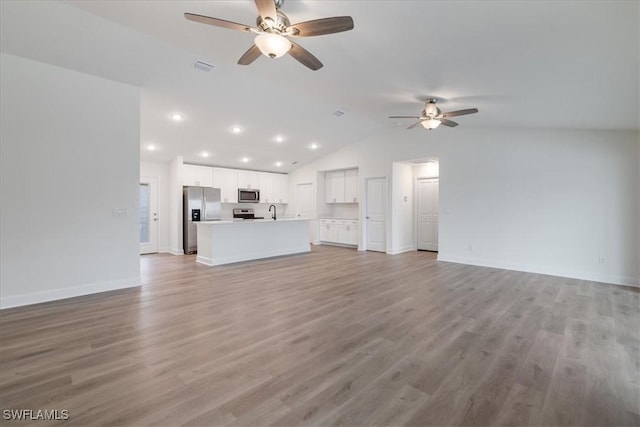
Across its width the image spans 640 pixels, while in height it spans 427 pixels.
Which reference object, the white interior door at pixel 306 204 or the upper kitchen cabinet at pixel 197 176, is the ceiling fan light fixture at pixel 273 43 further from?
the white interior door at pixel 306 204

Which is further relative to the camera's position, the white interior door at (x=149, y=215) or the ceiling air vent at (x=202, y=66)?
the white interior door at (x=149, y=215)

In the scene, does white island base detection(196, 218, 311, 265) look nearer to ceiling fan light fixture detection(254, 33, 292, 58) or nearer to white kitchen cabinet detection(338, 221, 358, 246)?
white kitchen cabinet detection(338, 221, 358, 246)

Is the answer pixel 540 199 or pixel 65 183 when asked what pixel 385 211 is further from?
pixel 65 183

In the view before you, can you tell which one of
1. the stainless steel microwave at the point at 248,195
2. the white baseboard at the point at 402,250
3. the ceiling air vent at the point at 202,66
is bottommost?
the white baseboard at the point at 402,250

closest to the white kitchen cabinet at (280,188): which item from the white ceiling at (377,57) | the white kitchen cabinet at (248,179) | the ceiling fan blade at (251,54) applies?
the white kitchen cabinet at (248,179)

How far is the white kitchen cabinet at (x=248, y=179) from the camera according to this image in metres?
8.66

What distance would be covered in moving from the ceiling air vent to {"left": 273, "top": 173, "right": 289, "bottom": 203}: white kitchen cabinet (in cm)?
540

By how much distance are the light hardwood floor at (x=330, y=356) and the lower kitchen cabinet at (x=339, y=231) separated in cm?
418

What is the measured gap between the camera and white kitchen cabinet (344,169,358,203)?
8.58 metres

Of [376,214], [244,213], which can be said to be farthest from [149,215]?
[376,214]

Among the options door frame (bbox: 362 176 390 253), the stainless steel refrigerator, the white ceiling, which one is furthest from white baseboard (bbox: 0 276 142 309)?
door frame (bbox: 362 176 390 253)

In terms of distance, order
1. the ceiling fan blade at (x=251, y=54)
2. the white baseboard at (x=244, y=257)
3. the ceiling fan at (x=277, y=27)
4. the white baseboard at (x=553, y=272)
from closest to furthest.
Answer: the ceiling fan at (x=277, y=27) < the ceiling fan blade at (x=251, y=54) < the white baseboard at (x=553, y=272) < the white baseboard at (x=244, y=257)

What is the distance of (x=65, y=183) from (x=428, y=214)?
24.9 feet

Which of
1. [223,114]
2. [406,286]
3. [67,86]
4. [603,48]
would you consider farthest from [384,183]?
[67,86]
